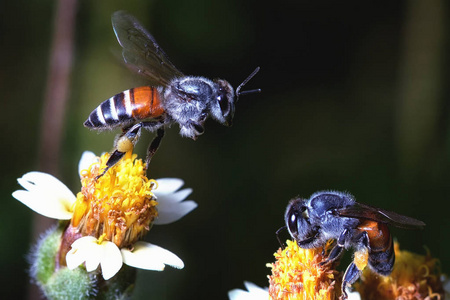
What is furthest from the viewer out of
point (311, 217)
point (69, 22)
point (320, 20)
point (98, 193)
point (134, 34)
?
point (320, 20)

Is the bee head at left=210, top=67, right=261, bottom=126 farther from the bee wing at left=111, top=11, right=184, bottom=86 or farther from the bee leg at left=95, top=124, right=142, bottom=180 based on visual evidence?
the bee leg at left=95, top=124, right=142, bottom=180

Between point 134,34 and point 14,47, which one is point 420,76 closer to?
point 134,34

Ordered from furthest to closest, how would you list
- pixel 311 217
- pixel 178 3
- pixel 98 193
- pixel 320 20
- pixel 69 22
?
1. pixel 320 20
2. pixel 178 3
3. pixel 69 22
4. pixel 98 193
5. pixel 311 217

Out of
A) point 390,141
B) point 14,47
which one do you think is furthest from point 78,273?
point 390,141

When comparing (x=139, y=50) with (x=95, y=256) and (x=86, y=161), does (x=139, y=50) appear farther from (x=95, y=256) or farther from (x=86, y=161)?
(x=95, y=256)

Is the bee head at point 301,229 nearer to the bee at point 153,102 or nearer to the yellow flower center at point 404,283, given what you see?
the yellow flower center at point 404,283

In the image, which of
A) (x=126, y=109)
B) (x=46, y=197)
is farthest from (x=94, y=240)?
(x=126, y=109)

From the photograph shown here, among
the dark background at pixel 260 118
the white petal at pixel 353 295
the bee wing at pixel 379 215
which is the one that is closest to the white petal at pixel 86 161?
the dark background at pixel 260 118
